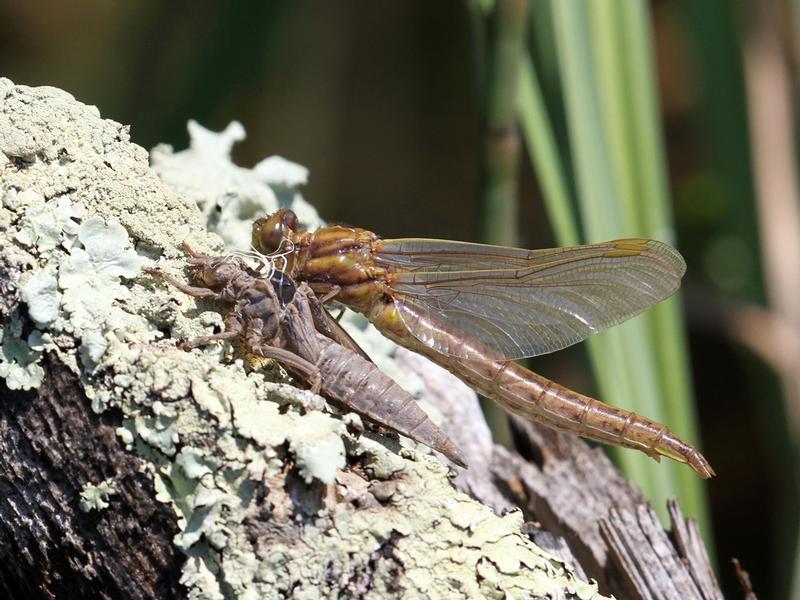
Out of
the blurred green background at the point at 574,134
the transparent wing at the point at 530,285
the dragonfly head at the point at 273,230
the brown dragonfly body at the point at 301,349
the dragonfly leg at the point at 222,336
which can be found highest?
the blurred green background at the point at 574,134

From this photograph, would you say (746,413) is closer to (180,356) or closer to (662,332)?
(662,332)

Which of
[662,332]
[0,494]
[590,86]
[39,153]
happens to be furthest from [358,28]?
[0,494]

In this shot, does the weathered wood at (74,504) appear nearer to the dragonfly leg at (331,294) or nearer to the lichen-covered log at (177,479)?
the lichen-covered log at (177,479)

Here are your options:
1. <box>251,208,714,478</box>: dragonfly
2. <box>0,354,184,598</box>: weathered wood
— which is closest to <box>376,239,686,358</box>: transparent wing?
<box>251,208,714,478</box>: dragonfly

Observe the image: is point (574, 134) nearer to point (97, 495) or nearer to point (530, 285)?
point (530, 285)

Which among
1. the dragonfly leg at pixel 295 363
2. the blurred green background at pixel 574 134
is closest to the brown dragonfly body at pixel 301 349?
the dragonfly leg at pixel 295 363

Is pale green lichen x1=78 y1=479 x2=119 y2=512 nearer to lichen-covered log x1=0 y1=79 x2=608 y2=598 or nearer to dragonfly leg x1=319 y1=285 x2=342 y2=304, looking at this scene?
lichen-covered log x1=0 y1=79 x2=608 y2=598
